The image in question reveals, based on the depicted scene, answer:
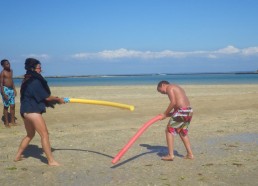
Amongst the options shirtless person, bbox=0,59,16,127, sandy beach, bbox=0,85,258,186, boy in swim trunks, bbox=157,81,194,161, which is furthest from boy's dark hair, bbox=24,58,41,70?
shirtless person, bbox=0,59,16,127

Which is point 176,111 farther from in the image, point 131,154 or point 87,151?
point 87,151

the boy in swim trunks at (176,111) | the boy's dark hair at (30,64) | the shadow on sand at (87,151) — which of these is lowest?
A: the shadow on sand at (87,151)

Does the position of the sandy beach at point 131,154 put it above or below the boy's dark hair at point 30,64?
below

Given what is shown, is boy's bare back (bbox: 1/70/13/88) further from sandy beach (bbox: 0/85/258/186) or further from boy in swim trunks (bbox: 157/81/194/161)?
boy in swim trunks (bbox: 157/81/194/161)

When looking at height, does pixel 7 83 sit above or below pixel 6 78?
below

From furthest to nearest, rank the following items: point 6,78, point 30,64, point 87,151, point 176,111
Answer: point 6,78 → point 87,151 → point 176,111 → point 30,64

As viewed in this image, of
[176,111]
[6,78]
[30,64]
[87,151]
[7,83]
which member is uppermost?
[30,64]

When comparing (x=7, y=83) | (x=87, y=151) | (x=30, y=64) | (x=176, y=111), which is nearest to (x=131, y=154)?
(x=87, y=151)

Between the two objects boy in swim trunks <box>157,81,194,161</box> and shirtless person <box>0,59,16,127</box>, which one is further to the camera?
shirtless person <box>0,59,16,127</box>

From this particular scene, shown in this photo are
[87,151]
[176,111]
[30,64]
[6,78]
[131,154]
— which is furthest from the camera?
[6,78]

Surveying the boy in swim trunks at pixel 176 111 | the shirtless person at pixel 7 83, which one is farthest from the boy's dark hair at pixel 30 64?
the shirtless person at pixel 7 83

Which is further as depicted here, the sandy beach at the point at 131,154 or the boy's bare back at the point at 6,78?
the boy's bare back at the point at 6,78

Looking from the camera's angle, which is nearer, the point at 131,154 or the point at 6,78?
the point at 131,154

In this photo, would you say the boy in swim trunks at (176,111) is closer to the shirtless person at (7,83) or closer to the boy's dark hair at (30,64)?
the boy's dark hair at (30,64)
